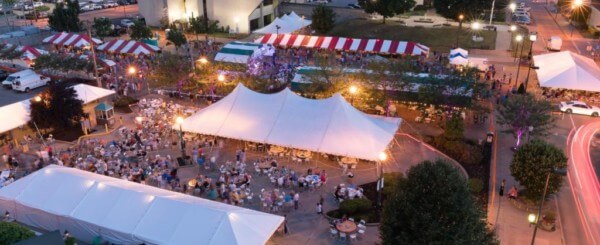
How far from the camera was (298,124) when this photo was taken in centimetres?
2289

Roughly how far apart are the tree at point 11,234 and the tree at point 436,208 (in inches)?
443

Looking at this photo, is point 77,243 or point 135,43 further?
point 135,43

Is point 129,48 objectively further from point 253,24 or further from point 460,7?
point 460,7

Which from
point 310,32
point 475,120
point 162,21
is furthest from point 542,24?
point 162,21

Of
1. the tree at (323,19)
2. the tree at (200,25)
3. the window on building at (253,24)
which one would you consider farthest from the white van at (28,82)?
the tree at (323,19)

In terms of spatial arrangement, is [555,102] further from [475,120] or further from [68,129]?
[68,129]

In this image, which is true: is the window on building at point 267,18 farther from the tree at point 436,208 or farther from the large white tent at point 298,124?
the tree at point 436,208

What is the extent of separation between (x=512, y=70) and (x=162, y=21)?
3812cm

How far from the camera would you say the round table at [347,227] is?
54.8 feet

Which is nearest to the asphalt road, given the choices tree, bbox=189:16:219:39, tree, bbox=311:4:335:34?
tree, bbox=189:16:219:39

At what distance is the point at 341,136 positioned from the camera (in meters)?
21.9

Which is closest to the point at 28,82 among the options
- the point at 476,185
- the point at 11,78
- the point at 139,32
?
the point at 11,78

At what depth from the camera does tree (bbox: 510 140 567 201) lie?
17906mm

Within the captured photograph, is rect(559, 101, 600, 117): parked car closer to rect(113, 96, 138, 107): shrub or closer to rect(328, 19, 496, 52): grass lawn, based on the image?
rect(328, 19, 496, 52): grass lawn
